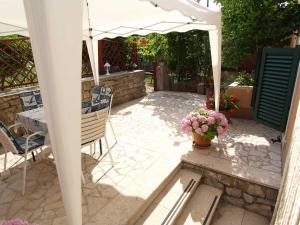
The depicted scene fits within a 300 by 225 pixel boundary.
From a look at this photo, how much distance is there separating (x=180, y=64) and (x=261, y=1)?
354 cm

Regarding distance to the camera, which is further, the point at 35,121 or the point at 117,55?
the point at 117,55

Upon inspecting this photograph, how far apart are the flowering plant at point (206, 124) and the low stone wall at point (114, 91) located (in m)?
3.38

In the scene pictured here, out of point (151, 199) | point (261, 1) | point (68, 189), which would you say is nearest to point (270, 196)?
point (151, 199)

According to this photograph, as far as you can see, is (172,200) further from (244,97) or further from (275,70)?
(244,97)

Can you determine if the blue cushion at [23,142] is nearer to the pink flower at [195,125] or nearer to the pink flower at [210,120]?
the pink flower at [195,125]

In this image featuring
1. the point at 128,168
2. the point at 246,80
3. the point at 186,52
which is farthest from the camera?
the point at 186,52

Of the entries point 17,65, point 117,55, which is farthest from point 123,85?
point 17,65

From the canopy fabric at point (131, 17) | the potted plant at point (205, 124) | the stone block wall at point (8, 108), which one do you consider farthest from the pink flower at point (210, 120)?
the stone block wall at point (8, 108)

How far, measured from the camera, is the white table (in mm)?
2898

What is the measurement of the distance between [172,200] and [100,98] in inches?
93.3

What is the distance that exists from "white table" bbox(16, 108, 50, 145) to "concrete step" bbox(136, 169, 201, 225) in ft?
5.51

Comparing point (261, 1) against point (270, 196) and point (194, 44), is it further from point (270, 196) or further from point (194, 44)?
point (270, 196)

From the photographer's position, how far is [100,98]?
4191 mm

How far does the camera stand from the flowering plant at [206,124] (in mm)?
3512
